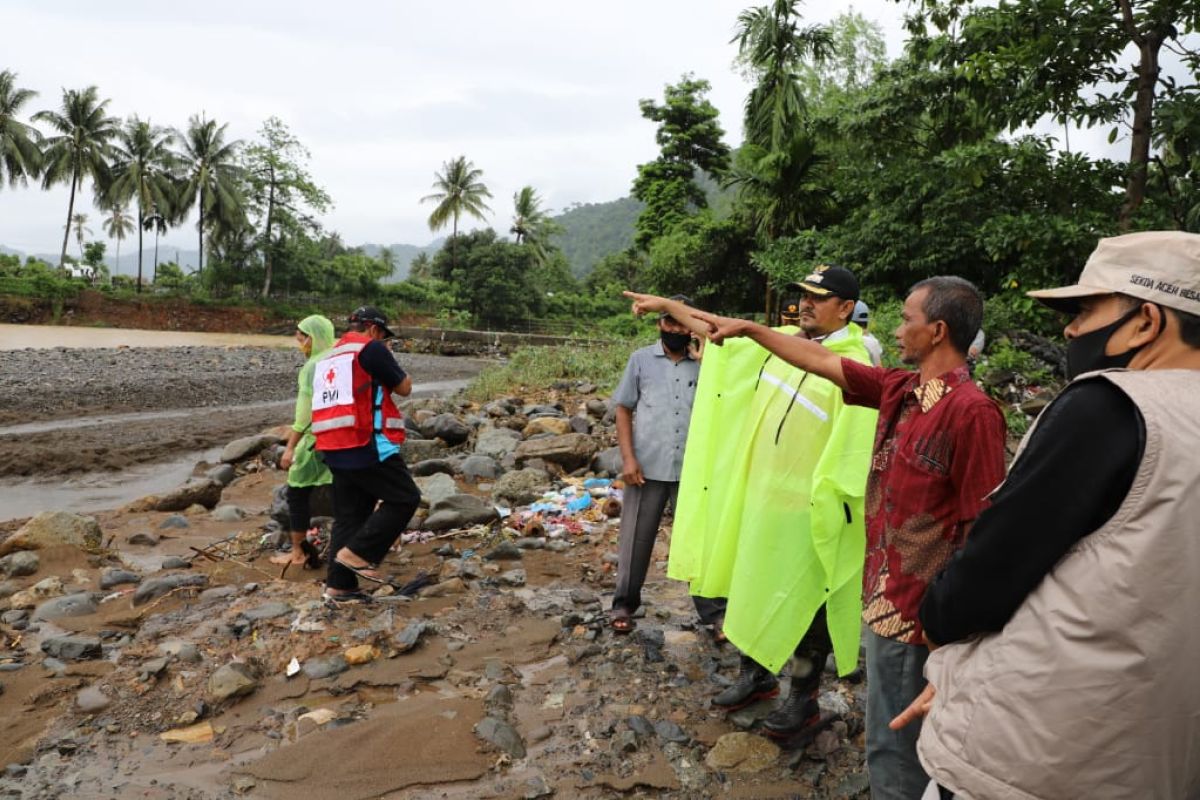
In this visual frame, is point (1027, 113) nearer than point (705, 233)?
Yes

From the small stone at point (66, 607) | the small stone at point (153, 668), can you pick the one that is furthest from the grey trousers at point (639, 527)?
the small stone at point (66, 607)

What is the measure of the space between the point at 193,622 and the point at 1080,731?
4431 mm

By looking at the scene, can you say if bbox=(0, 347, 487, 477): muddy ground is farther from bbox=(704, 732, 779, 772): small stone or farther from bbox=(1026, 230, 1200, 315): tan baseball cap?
bbox=(1026, 230, 1200, 315): tan baseball cap

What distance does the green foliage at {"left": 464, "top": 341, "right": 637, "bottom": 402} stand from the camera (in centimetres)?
1403

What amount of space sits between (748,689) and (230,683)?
230cm

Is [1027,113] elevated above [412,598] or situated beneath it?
elevated above

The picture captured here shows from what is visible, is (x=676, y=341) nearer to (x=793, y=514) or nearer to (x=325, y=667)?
(x=793, y=514)

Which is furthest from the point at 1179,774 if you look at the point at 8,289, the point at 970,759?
the point at 8,289

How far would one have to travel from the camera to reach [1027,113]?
10039 mm

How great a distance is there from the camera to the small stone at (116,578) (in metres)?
5.21

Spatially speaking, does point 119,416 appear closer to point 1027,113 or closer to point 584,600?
point 584,600

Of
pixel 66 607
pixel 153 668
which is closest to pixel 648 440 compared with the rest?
pixel 153 668

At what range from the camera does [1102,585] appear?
1.20m

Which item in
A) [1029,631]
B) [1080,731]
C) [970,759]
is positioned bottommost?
[970,759]
